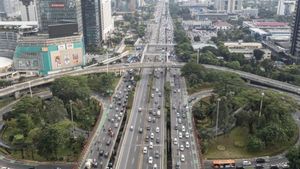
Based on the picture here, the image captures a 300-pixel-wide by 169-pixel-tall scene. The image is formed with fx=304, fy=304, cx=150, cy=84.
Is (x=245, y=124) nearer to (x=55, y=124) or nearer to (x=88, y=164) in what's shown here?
(x=88, y=164)

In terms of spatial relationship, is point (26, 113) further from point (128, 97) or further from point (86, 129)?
point (128, 97)

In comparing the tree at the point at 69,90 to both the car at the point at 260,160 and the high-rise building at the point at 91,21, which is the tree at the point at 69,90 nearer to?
the car at the point at 260,160

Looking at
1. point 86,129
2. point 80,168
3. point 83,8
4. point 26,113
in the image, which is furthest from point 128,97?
point 83,8

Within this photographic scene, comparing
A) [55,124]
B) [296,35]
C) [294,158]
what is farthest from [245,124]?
[296,35]

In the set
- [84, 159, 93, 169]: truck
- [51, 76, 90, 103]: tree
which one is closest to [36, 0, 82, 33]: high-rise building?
[51, 76, 90, 103]: tree

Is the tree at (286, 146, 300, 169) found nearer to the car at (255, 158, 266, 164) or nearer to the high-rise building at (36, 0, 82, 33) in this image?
the car at (255, 158, 266, 164)
